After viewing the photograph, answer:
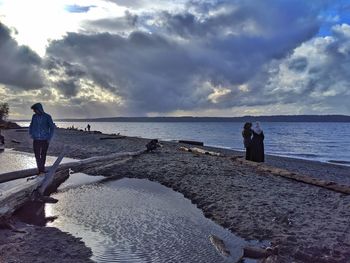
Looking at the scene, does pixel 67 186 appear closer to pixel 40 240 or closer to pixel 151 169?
pixel 151 169

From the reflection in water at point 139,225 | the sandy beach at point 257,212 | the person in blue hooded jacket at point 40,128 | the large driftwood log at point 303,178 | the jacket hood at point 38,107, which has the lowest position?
the reflection in water at point 139,225

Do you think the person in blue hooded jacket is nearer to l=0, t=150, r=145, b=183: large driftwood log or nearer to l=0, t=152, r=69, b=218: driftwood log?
l=0, t=150, r=145, b=183: large driftwood log

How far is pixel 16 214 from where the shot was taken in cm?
988

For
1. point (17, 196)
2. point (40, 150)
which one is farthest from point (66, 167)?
point (17, 196)

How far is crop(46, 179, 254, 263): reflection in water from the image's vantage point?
24.0ft

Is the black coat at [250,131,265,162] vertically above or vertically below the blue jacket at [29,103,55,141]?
below

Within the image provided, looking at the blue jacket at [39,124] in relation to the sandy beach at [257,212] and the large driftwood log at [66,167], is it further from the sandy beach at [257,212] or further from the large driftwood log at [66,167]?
the sandy beach at [257,212]

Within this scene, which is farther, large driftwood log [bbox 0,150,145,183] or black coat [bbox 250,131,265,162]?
black coat [bbox 250,131,265,162]

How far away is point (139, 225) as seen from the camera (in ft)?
30.2

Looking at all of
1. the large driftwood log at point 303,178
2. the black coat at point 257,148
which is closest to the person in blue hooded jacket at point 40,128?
the large driftwood log at point 303,178

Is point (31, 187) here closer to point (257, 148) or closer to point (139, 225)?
point (139, 225)

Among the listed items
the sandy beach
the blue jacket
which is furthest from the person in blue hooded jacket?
the sandy beach

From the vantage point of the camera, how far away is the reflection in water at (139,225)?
7316 millimetres

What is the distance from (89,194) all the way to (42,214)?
116 inches
